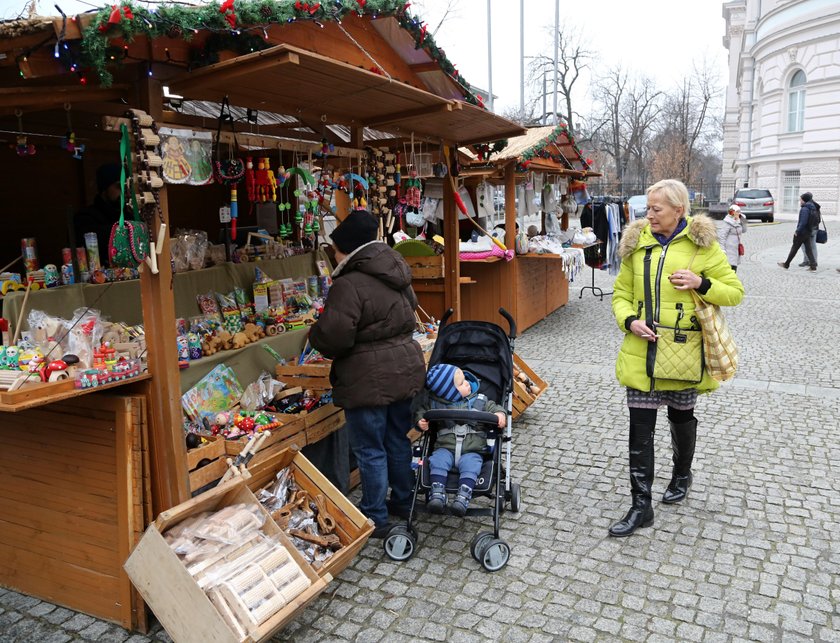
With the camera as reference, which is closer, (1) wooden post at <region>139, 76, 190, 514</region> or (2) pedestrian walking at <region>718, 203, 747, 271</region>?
(1) wooden post at <region>139, 76, 190, 514</region>

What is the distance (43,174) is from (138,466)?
13.2 feet

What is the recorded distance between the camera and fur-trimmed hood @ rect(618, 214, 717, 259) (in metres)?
3.80

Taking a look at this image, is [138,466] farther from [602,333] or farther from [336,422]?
[602,333]

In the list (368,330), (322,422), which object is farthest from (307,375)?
(368,330)

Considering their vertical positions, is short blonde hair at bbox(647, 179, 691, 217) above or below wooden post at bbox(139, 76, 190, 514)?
above

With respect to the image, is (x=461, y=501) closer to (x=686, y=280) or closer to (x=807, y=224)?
(x=686, y=280)

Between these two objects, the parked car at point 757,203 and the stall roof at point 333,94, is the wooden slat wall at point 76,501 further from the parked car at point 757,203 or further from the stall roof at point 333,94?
the parked car at point 757,203

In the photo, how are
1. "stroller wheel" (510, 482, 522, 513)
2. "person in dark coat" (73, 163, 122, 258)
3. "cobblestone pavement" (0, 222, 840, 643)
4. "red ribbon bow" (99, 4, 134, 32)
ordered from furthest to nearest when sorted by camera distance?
"person in dark coat" (73, 163, 122, 258) < "stroller wheel" (510, 482, 522, 513) < "cobblestone pavement" (0, 222, 840, 643) < "red ribbon bow" (99, 4, 134, 32)

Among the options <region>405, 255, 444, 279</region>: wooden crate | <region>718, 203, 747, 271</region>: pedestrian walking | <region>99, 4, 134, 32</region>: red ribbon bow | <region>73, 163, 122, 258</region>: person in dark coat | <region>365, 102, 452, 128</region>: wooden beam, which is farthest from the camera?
<region>718, 203, 747, 271</region>: pedestrian walking

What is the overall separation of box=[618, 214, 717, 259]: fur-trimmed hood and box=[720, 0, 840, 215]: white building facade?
30.9 m

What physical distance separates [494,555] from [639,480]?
1.07 m

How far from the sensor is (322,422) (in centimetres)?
442

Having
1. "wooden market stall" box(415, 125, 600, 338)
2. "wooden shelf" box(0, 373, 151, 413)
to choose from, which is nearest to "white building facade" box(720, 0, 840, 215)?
"wooden market stall" box(415, 125, 600, 338)

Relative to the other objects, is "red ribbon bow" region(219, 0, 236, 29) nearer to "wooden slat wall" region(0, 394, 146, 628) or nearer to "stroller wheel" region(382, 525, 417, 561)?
"wooden slat wall" region(0, 394, 146, 628)
